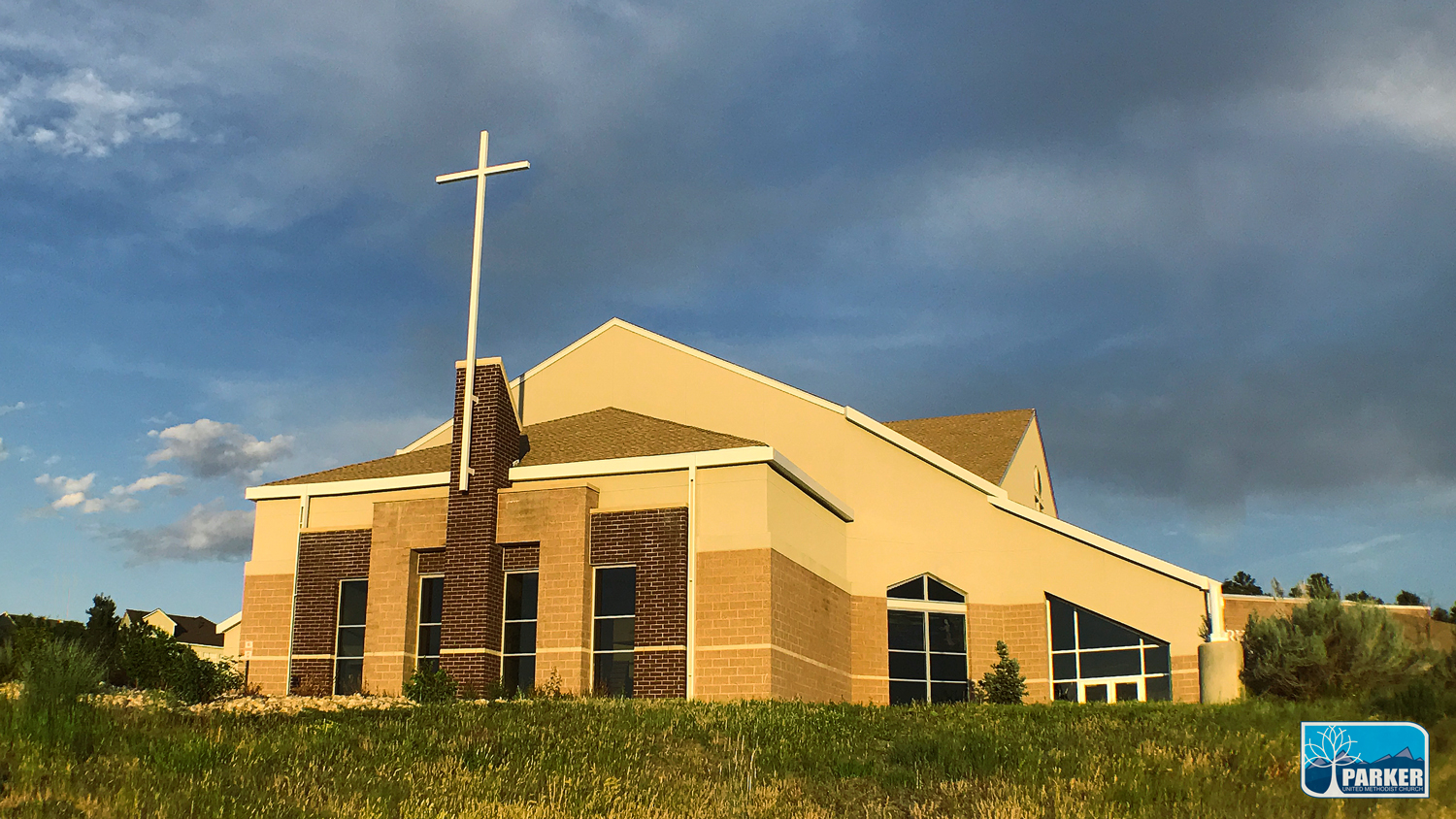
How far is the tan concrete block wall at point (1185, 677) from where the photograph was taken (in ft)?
89.7

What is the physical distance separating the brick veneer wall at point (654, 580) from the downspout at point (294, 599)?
7.66m

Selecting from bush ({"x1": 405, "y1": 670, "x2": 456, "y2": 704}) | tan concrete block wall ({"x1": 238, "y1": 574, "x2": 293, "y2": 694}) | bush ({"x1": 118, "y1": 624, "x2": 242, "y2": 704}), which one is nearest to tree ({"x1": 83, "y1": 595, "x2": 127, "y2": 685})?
bush ({"x1": 118, "y1": 624, "x2": 242, "y2": 704})

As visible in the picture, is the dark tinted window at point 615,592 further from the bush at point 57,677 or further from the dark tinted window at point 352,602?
the bush at point 57,677

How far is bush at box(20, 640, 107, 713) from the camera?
44.7 ft

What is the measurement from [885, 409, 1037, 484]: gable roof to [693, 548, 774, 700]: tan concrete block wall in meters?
10.6

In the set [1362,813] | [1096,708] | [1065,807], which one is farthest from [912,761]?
[1096,708]

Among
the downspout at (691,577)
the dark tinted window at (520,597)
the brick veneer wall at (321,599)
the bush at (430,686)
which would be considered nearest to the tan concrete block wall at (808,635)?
the downspout at (691,577)

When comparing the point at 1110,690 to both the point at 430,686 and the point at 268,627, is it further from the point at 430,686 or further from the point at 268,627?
the point at 268,627

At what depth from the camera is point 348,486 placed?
2853 cm

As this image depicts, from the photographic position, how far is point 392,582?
2716 cm

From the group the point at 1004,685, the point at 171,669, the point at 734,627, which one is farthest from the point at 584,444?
the point at 1004,685

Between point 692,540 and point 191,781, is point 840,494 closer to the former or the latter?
point 692,540

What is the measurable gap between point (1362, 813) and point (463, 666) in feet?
59.6

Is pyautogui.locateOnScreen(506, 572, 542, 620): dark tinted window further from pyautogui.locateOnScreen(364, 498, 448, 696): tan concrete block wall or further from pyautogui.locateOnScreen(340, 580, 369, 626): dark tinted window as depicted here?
pyautogui.locateOnScreen(340, 580, 369, 626): dark tinted window
